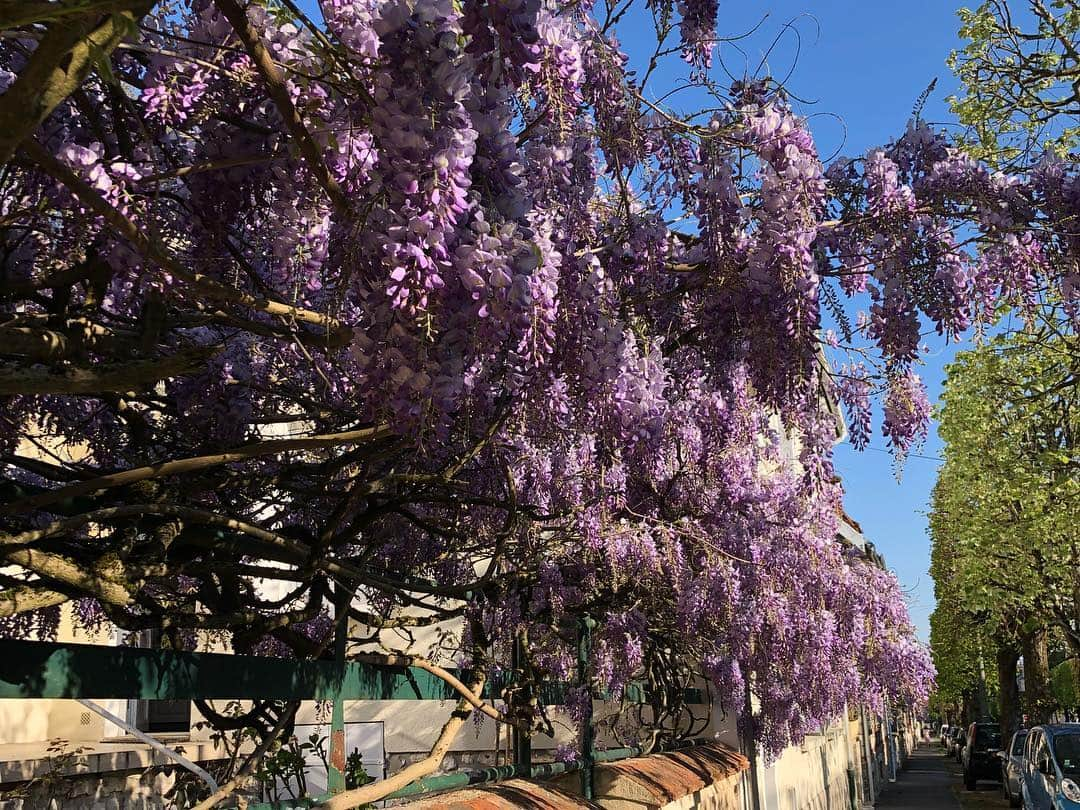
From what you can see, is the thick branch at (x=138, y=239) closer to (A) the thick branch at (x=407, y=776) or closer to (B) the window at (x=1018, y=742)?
(A) the thick branch at (x=407, y=776)

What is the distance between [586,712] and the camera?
7074 millimetres

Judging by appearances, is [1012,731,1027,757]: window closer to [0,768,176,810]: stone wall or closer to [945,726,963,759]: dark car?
[0,768,176,810]: stone wall

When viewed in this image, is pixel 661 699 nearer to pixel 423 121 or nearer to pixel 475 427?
pixel 475 427

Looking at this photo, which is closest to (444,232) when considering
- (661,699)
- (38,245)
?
(38,245)

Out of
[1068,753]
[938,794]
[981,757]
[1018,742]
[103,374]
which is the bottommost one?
[938,794]

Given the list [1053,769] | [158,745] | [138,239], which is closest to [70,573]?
[158,745]

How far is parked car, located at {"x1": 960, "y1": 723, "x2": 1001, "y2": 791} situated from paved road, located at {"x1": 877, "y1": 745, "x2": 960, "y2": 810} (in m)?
0.98

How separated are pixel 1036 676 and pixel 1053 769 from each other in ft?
47.8

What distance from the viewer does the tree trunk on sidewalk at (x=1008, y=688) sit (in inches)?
1259

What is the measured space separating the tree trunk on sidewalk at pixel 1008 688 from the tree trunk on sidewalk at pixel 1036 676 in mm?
2623

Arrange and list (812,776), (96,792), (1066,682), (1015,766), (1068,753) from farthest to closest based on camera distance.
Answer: (1066,682) → (1015,766) → (812,776) → (1068,753) → (96,792)

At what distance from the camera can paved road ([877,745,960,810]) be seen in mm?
30378

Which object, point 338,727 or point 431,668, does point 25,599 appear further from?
point 431,668

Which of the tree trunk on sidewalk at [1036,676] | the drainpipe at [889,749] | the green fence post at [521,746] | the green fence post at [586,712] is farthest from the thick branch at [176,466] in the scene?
the drainpipe at [889,749]
